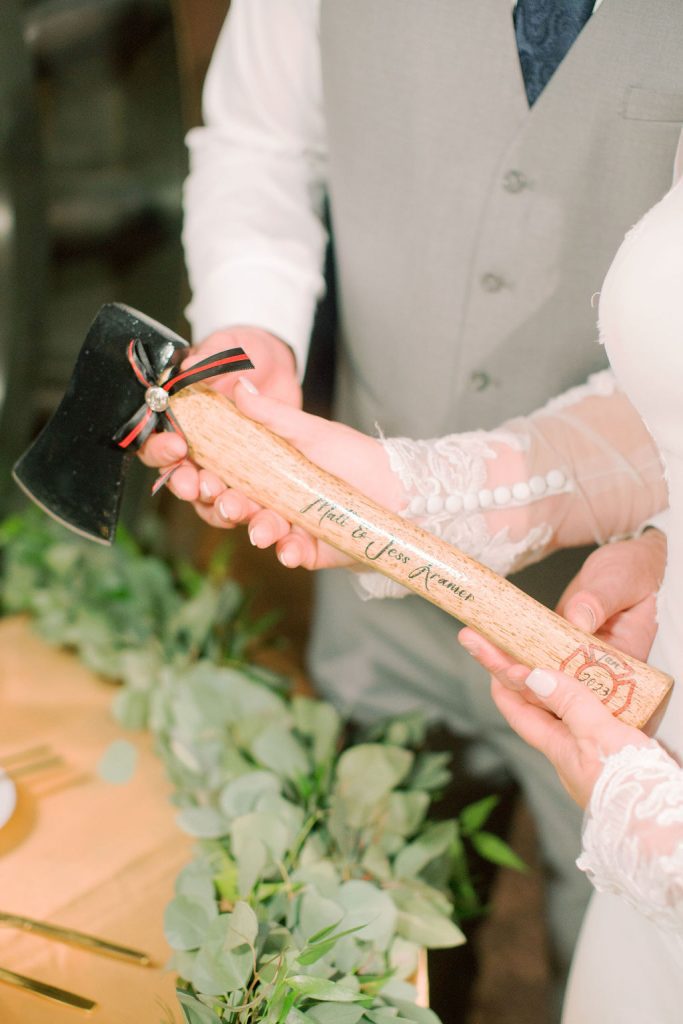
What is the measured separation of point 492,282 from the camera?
769 mm

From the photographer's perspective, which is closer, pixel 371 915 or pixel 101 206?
pixel 371 915

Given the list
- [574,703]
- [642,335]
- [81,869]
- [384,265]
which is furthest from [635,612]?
[81,869]

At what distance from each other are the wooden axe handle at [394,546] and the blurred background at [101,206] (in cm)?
49

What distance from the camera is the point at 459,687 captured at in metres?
1.12

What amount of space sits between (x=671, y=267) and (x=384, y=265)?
406 millimetres

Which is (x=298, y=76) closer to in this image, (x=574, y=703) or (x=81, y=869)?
(x=574, y=703)

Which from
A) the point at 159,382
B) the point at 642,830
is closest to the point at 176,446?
the point at 159,382

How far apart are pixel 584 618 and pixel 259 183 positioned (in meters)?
0.61

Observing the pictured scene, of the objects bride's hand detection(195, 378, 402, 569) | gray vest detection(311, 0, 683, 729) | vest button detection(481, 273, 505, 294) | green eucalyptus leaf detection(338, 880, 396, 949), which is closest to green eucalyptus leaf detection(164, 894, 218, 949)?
green eucalyptus leaf detection(338, 880, 396, 949)

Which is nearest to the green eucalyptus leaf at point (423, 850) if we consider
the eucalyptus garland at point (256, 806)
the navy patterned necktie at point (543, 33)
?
the eucalyptus garland at point (256, 806)

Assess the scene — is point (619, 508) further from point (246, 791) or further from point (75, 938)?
point (75, 938)

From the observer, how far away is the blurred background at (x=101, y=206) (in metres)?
0.98

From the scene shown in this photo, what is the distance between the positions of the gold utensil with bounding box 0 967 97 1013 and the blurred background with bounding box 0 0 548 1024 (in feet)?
2.15

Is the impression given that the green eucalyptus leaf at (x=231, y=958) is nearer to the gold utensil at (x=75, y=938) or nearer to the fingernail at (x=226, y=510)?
the gold utensil at (x=75, y=938)
